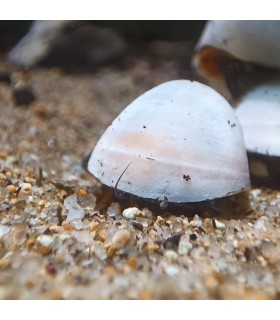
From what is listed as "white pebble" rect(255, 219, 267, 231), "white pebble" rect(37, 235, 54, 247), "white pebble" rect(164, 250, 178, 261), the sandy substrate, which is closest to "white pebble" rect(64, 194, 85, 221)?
the sandy substrate

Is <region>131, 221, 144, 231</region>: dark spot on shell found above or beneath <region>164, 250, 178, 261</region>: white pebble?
beneath

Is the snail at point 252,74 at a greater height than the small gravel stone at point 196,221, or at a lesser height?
greater

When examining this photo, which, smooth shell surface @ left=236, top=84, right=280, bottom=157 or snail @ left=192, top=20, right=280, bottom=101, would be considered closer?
smooth shell surface @ left=236, top=84, right=280, bottom=157

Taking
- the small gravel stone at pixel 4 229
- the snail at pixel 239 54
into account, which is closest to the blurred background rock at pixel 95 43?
the snail at pixel 239 54

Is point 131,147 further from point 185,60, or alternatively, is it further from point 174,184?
point 185,60

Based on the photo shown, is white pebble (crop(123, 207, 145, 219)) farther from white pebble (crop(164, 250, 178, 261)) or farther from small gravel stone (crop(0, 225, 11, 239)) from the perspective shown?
small gravel stone (crop(0, 225, 11, 239))

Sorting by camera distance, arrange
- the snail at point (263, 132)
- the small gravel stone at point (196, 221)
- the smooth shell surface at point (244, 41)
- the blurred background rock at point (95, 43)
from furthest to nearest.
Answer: the blurred background rock at point (95, 43)
the smooth shell surface at point (244, 41)
the snail at point (263, 132)
the small gravel stone at point (196, 221)

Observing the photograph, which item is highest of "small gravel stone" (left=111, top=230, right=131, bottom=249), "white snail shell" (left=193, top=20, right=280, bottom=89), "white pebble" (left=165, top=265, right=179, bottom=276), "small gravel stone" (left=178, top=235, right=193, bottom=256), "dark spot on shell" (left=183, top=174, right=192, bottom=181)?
"white snail shell" (left=193, top=20, right=280, bottom=89)

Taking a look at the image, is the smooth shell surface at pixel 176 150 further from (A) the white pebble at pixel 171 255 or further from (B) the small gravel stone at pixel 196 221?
(A) the white pebble at pixel 171 255
